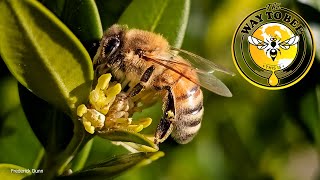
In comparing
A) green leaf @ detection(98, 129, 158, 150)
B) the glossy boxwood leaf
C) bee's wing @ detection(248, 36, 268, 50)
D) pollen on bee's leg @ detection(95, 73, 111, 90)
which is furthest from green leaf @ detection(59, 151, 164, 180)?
bee's wing @ detection(248, 36, 268, 50)

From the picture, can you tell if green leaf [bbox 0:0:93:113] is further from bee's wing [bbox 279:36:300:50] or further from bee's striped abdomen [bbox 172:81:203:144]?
bee's wing [bbox 279:36:300:50]

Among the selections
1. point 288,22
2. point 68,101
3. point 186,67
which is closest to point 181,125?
point 186,67

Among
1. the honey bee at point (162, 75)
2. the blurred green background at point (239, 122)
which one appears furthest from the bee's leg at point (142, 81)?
the blurred green background at point (239, 122)

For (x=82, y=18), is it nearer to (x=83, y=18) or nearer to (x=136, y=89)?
(x=83, y=18)

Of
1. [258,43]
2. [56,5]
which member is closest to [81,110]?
[56,5]

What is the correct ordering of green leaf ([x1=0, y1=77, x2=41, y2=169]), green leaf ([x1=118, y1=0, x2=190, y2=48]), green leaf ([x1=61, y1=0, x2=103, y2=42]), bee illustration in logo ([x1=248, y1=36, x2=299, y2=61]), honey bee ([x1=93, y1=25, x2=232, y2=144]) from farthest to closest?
bee illustration in logo ([x1=248, y1=36, x2=299, y2=61]) < green leaf ([x1=0, y1=77, x2=41, y2=169]) < green leaf ([x1=118, y1=0, x2=190, y2=48]) < honey bee ([x1=93, y1=25, x2=232, y2=144]) < green leaf ([x1=61, y1=0, x2=103, y2=42])
